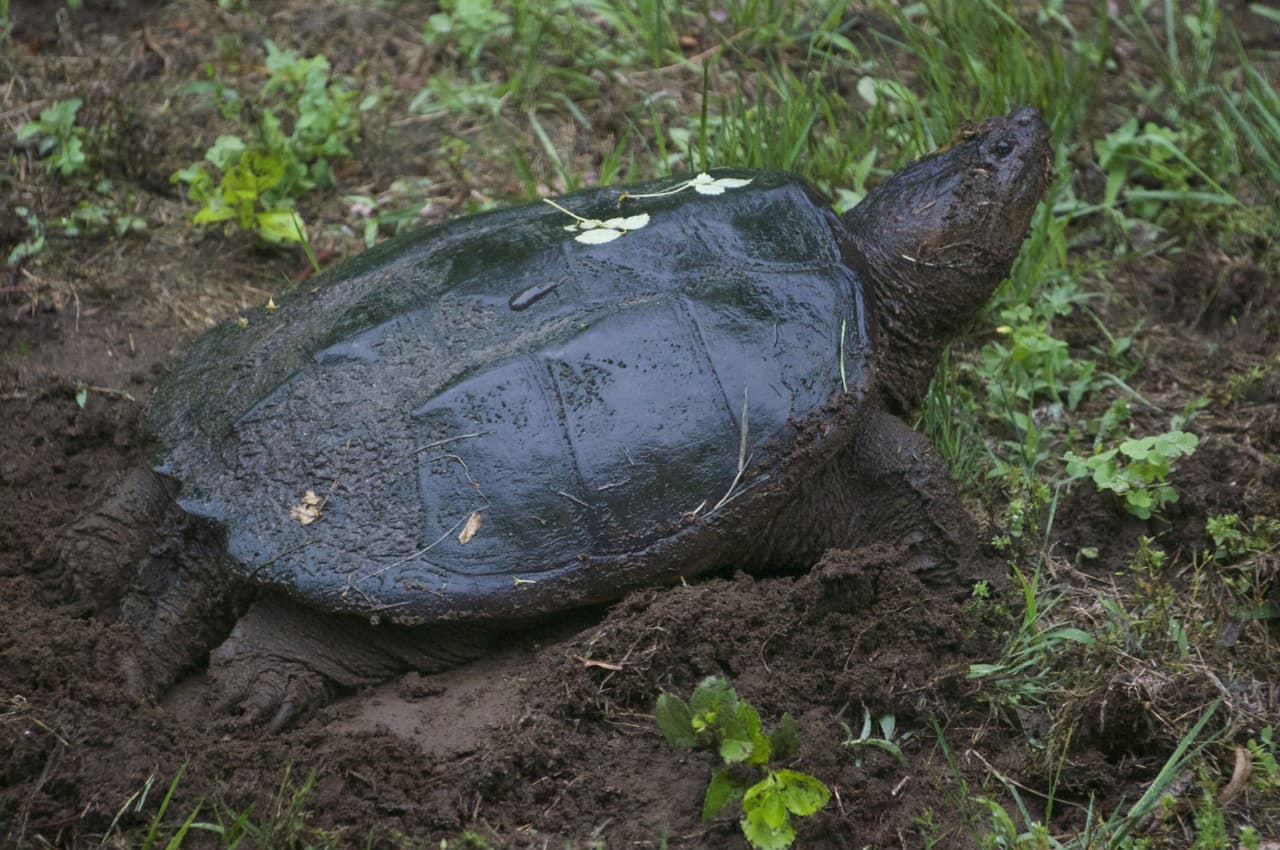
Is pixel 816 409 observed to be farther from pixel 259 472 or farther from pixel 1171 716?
pixel 259 472

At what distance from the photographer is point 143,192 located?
452cm

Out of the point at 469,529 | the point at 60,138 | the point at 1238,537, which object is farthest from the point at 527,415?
the point at 60,138

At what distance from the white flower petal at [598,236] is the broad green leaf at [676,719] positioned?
1.22 metres

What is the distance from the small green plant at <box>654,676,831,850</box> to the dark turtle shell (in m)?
0.48

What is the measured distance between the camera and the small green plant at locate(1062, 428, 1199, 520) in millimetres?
3199

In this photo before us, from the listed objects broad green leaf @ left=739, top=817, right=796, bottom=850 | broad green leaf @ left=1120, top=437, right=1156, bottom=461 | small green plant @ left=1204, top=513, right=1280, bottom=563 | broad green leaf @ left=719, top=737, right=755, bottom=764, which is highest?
broad green leaf @ left=719, top=737, right=755, bottom=764

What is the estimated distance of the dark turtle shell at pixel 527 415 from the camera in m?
2.61

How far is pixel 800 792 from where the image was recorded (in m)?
2.19

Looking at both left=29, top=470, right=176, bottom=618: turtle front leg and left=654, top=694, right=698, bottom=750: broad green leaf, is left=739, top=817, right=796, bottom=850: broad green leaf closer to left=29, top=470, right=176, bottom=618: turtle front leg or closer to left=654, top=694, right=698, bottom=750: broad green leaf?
left=654, top=694, right=698, bottom=750: broad green leaf

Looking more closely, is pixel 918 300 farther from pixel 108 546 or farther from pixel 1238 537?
pixel 108 546

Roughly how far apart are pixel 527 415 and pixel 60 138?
2.82 metres

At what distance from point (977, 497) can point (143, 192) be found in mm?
3275

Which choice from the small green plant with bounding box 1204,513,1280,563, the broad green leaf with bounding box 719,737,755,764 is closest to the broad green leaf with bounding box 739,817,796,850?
the broad green leaf with bounding box 719,737,755,764

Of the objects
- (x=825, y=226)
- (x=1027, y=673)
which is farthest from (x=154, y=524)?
(x=1027, y=673)
